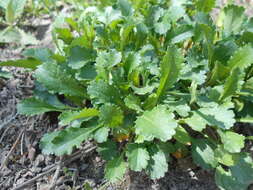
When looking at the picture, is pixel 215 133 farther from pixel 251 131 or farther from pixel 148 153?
pixel 148 153

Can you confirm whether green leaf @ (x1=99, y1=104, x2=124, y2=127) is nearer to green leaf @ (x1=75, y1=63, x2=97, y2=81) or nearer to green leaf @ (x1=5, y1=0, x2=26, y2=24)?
green leaf @ (x1=75, y1=63, x2=97, y2=81)

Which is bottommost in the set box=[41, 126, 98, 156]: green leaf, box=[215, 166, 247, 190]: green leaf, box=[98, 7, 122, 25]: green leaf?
box=[215, 166, 247, 190]: green leaf

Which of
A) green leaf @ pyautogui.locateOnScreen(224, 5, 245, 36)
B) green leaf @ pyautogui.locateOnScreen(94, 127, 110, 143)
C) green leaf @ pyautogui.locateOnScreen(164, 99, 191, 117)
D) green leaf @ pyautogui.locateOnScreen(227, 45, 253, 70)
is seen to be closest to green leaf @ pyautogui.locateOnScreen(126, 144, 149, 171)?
green leaf @ pyautogui.locateOnScreen(94, 127, 110, 143)

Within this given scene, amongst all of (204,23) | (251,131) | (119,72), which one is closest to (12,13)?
(119,72)

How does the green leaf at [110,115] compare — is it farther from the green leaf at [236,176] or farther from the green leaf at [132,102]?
the green leaf at [236,176]

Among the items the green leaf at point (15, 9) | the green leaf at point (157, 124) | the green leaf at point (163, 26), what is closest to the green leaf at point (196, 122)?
the green leaf at point (157, 124)

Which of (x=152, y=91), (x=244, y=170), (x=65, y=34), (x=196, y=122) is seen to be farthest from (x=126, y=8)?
(x=244, y=170)
